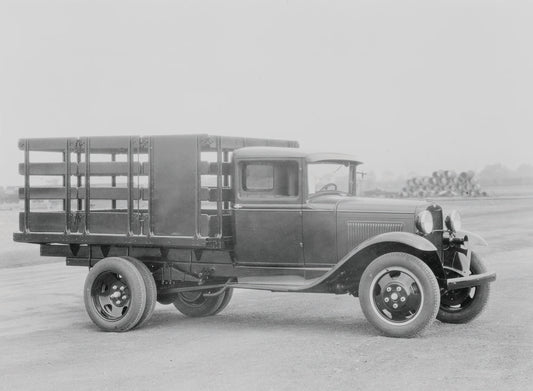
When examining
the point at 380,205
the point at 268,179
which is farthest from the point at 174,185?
the point at 380,205

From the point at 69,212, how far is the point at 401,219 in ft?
12.5

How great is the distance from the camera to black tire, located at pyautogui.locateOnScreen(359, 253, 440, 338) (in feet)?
24.6

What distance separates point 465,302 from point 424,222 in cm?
128

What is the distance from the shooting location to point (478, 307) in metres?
8.48

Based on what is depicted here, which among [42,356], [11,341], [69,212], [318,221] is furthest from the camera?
[69,212]

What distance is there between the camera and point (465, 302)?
28.2 feet

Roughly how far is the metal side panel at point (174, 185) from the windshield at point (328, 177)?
1.26m

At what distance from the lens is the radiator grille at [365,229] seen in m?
8.09

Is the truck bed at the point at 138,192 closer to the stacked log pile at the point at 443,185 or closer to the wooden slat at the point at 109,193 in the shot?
the wooden slat at the point at 109,193

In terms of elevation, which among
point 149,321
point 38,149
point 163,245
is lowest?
point 149,321

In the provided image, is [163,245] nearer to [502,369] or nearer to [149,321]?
[149,321]

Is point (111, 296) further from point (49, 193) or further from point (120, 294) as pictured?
point (49, 193)

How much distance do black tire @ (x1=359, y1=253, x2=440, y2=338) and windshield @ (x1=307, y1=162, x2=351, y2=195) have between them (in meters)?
1.20

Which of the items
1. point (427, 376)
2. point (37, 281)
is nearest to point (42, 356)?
point (427, 376)
